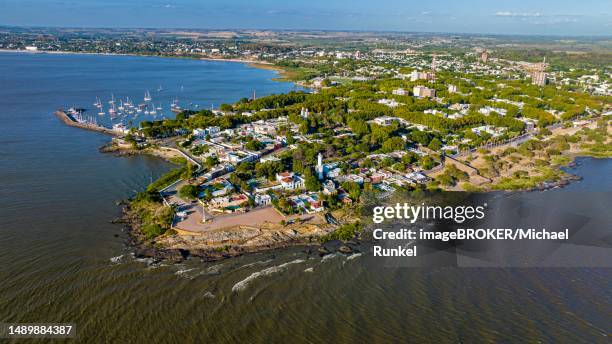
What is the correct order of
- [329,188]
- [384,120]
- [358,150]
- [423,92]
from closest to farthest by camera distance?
[329,188]
[358,150]
[384,120]
[423,92]

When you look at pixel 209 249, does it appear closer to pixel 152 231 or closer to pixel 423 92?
pixel 152 231

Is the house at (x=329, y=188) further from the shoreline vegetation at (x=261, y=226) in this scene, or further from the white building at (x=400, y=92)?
the white building at (x=400, y=92)

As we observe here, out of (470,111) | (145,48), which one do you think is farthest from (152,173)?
(145,48)

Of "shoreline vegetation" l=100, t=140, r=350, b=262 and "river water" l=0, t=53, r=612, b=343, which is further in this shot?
"shoreline vegetation" l=100, t=140, r=350, b=262

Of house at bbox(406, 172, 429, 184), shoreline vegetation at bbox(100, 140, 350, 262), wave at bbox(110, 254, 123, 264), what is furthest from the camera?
house at bbox(406, 172, 429, 184)

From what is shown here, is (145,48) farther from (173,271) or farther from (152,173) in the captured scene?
(173,271)

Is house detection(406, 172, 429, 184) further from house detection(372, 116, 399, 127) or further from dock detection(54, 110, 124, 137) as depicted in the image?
dock detection(54, 110, 124, 137)

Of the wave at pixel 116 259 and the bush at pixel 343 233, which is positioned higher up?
the bush at pixel 343 233

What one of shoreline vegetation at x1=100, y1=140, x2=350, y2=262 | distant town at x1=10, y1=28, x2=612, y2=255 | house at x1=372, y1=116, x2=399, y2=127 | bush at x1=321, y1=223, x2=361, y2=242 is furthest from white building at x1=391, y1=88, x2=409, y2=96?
shoreline vegetation at x1=100, y1=140, x2=350, y2=262

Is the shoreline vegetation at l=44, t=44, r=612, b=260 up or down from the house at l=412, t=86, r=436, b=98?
down

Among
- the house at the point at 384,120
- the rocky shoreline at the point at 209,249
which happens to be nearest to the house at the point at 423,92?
the house at the point at 384,120

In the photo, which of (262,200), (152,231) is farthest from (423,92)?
(152,231)
